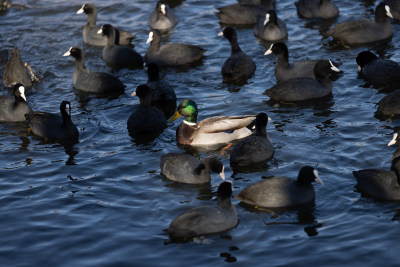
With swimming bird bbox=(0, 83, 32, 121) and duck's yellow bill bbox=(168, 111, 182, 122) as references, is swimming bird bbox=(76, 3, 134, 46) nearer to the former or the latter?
swimming bird bbox=(0, 83, 32, 121)

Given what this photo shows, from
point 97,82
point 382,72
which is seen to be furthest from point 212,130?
point 382,72

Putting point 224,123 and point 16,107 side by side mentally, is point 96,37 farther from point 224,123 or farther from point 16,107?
point 224,123

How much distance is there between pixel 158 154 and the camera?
1312cm

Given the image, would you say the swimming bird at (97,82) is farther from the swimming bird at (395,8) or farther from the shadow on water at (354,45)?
the swimming bird at (395,8)

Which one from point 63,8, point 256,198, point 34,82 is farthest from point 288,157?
point 63,8

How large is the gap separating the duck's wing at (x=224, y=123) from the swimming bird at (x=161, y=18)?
25.3 feet

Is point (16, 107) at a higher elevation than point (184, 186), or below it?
higher

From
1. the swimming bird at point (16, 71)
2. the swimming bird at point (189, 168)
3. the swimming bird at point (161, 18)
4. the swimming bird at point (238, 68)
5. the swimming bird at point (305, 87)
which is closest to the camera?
the swimming bird at point (189, 168)

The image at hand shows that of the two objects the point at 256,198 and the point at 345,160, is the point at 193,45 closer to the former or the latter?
the point at 345,160

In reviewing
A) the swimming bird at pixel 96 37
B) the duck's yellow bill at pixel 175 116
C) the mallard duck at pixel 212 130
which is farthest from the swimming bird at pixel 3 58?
the mallard duck at pixel 212 130

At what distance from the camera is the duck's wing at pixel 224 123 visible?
13.5 meters

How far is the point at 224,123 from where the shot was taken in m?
13.5

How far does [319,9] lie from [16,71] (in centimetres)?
910

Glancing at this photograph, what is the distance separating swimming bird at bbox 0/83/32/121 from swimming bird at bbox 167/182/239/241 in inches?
255
